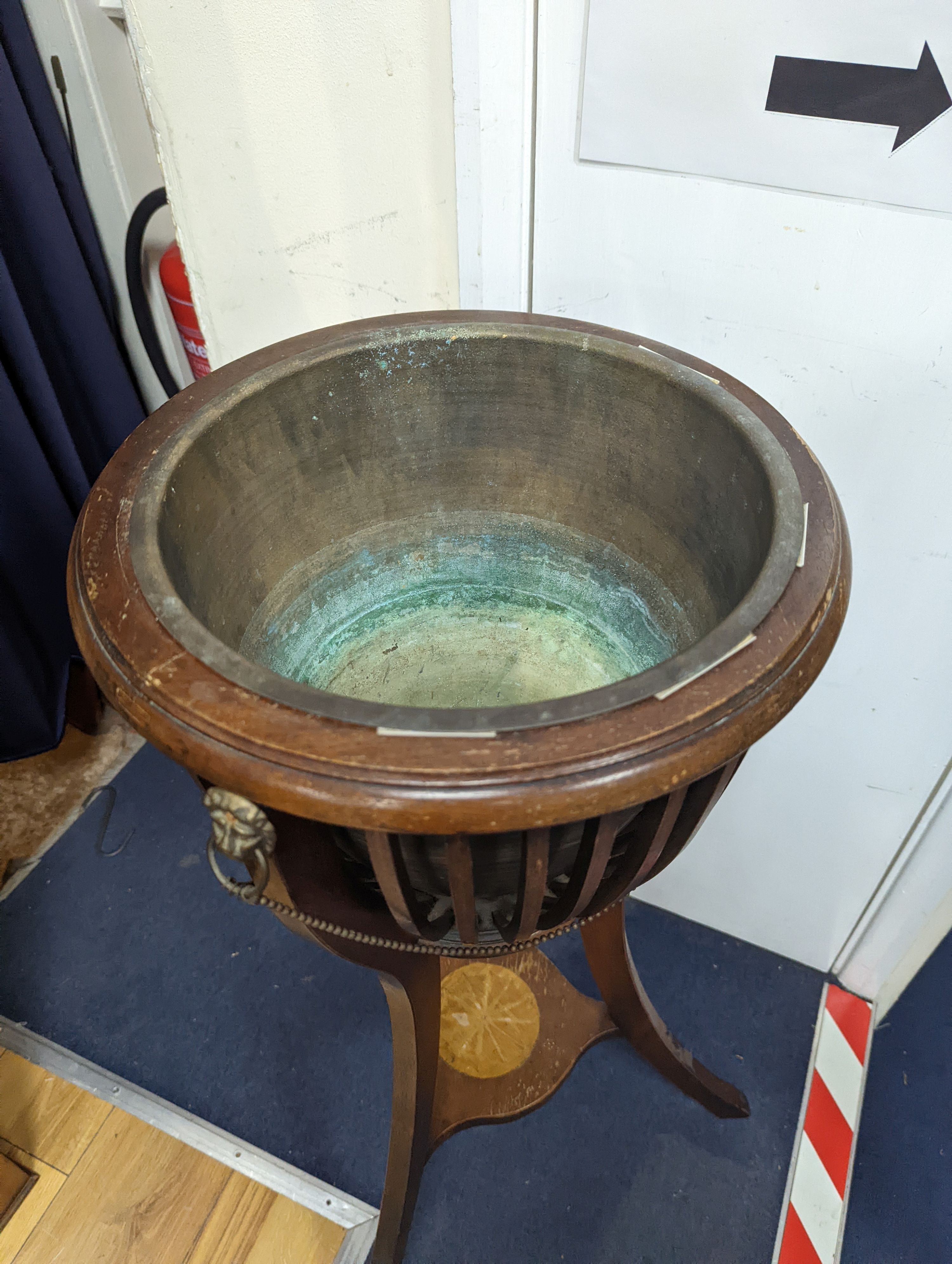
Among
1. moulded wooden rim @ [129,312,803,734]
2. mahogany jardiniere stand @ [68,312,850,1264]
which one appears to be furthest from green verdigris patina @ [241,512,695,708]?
moulded wooden rim @ [129,312,803,734]

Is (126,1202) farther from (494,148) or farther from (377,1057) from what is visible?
(494,148)

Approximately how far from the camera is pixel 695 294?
3.32 feet

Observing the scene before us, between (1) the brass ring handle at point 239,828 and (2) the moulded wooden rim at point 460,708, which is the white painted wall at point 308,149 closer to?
(2) the moulded wooden rim at point 460,708

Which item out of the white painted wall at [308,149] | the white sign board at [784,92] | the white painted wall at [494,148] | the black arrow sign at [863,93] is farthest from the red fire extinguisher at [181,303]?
the black arrow sign at [863,93]

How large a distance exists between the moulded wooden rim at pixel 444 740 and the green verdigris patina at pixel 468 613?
281 mm

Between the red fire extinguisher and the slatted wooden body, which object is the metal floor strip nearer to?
the slatted wooden body

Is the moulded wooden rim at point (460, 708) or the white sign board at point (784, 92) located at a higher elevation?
the white sign board at point (784, 92)

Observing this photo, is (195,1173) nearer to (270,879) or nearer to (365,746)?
(270,879)

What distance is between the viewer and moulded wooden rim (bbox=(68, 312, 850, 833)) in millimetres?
538

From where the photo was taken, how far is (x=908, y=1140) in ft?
4.55

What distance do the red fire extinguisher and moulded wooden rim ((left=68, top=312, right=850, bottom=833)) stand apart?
1.26m

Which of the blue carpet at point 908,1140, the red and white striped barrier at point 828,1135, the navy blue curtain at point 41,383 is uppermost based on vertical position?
the navy blue curtain at point 41,383

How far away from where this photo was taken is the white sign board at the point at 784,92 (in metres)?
0.78

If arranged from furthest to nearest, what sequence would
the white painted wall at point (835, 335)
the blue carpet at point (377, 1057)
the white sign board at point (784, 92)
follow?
the blue carpet at point (377, 1057), the white painted wall at point (835, 335), the white sign board at point (784, 92)
